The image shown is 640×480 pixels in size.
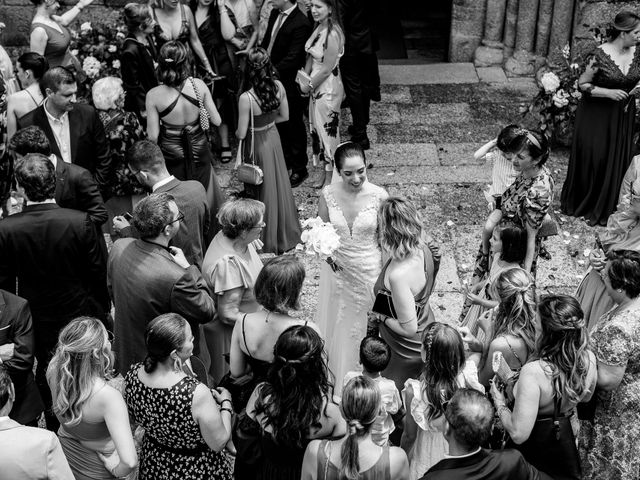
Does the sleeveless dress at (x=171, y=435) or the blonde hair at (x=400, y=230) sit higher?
the blonde hair at (x=400, y=230)

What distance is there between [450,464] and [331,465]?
493 mm

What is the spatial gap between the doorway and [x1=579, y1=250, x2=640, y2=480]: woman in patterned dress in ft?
24.8

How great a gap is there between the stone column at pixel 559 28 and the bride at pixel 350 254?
193 inches

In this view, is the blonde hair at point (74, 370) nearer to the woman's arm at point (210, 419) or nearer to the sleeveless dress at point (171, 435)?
the sleeveless dress at point (171, 435)

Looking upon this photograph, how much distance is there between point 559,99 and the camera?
8648mm

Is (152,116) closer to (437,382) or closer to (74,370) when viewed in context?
(74,370)

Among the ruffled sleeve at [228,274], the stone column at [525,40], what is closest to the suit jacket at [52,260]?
the ruffled sleeve at [228,274]

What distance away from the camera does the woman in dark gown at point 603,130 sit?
7496 millimetres

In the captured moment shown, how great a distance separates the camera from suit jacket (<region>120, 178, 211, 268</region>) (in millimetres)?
5680

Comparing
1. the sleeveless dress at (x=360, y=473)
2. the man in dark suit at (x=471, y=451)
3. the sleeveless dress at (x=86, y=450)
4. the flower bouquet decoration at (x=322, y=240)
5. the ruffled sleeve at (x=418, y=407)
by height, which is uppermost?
the man in dark suit at (x=471, y=451)

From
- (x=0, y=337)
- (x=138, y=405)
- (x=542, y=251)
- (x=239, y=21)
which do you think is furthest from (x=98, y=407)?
(x=239, y=21)

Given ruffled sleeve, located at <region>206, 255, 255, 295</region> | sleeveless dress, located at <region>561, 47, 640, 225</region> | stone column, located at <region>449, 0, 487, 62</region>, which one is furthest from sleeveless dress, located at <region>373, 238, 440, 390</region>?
stone column, located at <region>449, 0, 487, 62</region>

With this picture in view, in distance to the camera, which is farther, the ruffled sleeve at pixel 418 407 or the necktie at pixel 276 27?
the necktie at pixel 276 27

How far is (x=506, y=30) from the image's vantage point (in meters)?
10.7
